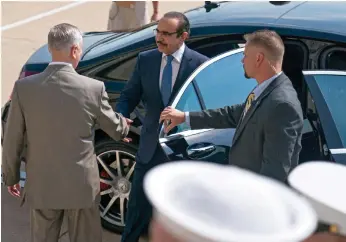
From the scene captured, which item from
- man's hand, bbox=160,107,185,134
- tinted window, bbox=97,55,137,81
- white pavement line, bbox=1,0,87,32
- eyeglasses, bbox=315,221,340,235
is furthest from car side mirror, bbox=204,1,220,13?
white pavement line, bbox=1,0,87,32

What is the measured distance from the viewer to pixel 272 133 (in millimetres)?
3252

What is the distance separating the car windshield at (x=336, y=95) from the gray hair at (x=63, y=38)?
1371mm

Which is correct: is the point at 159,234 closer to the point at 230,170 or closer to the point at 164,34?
the point at 230,170

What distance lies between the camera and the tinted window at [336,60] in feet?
14.3

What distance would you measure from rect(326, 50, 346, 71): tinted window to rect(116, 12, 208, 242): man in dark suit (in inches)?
30.7

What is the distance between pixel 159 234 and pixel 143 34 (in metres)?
3.61

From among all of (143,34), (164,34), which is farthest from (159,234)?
(143,34)

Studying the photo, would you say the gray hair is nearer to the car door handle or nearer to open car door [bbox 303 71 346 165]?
the car door handle

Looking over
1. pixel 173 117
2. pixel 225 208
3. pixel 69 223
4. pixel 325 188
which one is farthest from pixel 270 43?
pixel 225 208

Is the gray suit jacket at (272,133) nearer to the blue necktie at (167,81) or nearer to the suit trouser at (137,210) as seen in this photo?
the blue necktie at (167,81)

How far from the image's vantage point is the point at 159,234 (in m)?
1.64

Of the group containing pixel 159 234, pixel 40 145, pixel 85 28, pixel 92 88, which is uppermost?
pixel 159 234

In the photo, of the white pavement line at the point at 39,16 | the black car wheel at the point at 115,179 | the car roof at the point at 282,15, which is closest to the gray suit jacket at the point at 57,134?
the black car wheel at the point at 115,179

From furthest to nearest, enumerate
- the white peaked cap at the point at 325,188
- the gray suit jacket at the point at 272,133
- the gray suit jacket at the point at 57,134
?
the gray suit jacket at the point at 57,134, the gray suit jacket at the point at 272,133, the white peaked cap at the point at 325,188
